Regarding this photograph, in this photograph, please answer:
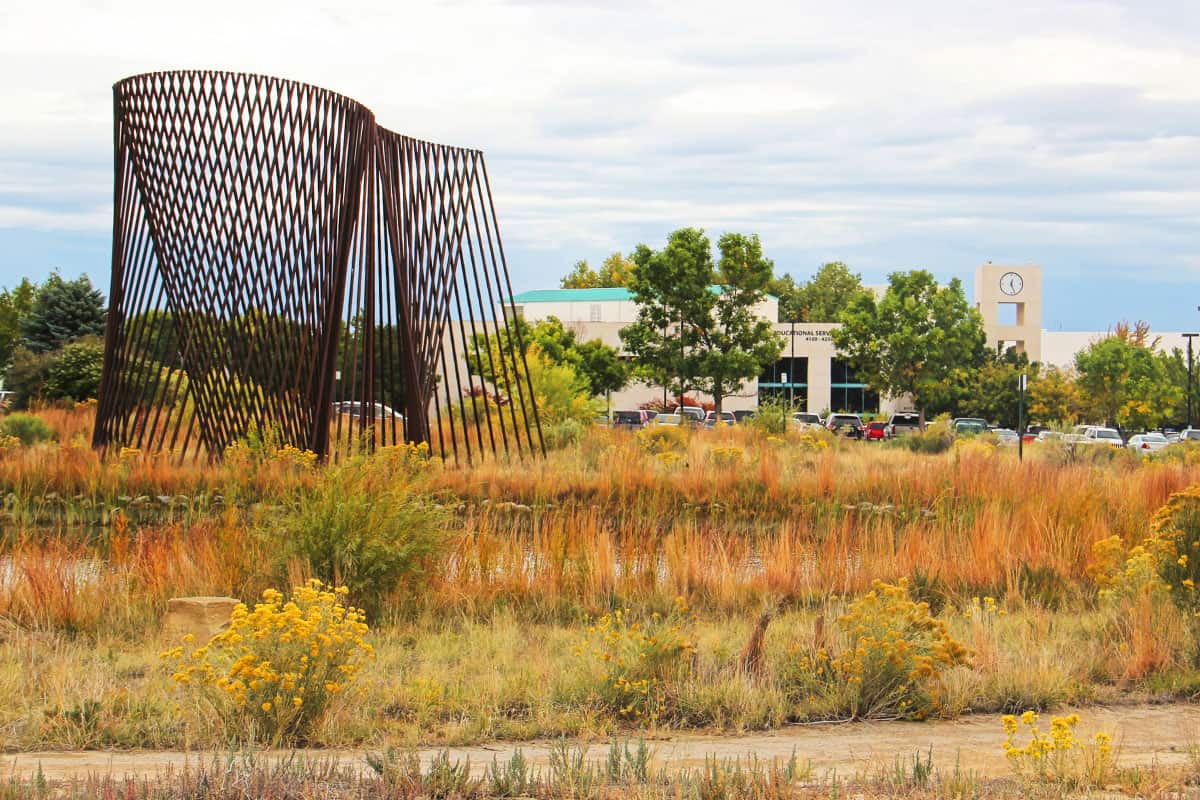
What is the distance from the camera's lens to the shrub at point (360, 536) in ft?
25.6

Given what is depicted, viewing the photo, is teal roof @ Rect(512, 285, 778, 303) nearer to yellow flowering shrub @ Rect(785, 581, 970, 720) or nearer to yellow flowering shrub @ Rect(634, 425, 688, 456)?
yellow flowering shrub @ Rect(634, 425, 688, 456)

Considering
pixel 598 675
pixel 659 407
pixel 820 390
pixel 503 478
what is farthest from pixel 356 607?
pixel 820 390

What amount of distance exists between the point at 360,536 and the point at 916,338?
47101 mm

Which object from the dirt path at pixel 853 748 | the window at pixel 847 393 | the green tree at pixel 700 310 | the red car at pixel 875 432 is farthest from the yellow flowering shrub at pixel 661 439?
the window at pixel 847 393

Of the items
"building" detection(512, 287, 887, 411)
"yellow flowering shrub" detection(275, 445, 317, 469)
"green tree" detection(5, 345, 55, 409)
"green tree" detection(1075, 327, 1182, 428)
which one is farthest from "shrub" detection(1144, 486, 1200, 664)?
"building" detection(512, 287, 887, 411)

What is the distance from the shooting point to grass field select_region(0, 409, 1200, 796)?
5629mm

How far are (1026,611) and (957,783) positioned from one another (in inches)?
147

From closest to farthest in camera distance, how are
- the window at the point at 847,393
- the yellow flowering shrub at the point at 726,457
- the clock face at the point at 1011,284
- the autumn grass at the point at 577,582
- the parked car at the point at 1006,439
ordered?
the autumn grass at the point at 577,582
the yellow flowering shrub at the point at 726,457
the parked car at the point at 1006,439
the clock face at the point at 1011,284
the window at the point at 847,393

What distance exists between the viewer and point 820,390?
63.7 m

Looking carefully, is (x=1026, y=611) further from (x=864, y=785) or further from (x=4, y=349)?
(x=4, y=349)

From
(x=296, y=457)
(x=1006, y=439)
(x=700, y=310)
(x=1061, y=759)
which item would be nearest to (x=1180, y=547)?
Result: (x=1061, y=759)

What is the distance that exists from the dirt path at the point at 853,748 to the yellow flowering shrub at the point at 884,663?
0.14m

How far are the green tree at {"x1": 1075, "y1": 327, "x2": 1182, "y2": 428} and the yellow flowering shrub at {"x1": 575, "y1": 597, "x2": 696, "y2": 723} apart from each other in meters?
50.6

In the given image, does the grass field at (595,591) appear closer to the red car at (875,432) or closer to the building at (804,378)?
the red car at (875,432)
